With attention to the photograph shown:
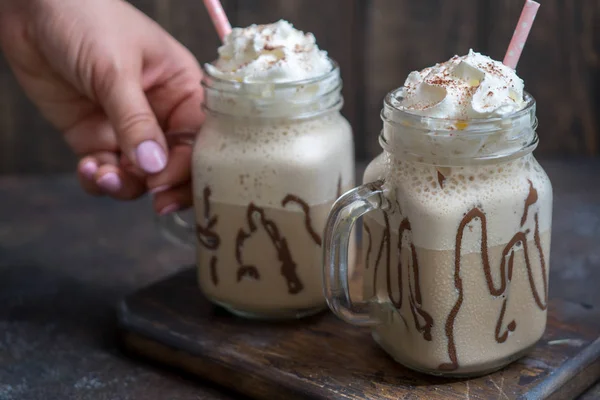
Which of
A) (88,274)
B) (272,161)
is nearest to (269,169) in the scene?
(272,161)

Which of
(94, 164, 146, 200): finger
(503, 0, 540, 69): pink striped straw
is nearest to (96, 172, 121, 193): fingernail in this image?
(94, 164, 146, 200): finger

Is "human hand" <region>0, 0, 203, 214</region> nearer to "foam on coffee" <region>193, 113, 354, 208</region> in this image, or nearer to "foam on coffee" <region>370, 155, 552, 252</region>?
"foam on coffee" <region>193, 113, 354, 208</region>

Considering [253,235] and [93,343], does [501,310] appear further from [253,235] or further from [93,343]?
[93,343]

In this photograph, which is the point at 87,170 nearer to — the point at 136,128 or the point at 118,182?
the point at 118,182

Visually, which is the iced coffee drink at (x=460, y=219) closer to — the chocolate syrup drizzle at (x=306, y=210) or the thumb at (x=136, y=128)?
the chocolate syrup drizzle at (x=306, y=210)

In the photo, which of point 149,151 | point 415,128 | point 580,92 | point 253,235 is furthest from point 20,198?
point 580,92
